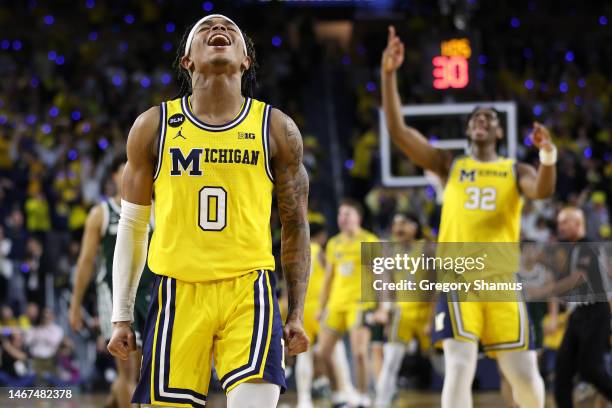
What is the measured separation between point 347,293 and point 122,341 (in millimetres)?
7483

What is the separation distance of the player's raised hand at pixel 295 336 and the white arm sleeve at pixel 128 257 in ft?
2.18

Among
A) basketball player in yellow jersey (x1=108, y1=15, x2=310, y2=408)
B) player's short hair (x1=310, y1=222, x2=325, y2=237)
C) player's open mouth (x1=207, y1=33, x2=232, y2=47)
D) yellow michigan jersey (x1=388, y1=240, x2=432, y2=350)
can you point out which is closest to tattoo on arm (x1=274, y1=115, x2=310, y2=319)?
basketball player in yellow jersey (x1=108, y1=15, x2=310, y2=408)

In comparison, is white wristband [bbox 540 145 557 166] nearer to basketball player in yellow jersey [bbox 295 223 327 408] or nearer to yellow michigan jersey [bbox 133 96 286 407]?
yellow michigan jersey [bbox 133 96 286 407]

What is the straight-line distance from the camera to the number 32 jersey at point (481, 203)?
6676 millimetres

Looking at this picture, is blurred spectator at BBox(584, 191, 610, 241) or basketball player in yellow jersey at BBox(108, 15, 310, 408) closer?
basketball player in yellow jersey at BBox(108, 15, 310, 408)

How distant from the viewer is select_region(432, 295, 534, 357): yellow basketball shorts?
21.0 ft

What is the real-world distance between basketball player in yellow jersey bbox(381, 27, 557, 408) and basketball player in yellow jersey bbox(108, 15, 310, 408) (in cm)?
230

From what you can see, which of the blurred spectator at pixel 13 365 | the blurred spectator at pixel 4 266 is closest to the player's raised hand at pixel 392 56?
the blurred spectator at pixel 13 365

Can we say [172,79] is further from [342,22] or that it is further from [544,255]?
[544,255]

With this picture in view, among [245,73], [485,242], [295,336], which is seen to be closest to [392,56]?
[485,242]

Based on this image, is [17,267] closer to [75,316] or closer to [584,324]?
[75,316]

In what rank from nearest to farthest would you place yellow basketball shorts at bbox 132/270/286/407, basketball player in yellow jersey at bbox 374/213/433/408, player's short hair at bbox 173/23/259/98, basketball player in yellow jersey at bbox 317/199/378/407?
1. yellow basketball shorts at bbox 132/270/286/407
2. player's short hair at bbox 173/23/259/98
3. basketball player in yellow jersey at bbox 374/213/433/408
4. basketball player in yellow jersey at bbox 317/199/378/407

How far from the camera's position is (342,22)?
25.5 meters

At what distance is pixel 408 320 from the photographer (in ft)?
37.3
